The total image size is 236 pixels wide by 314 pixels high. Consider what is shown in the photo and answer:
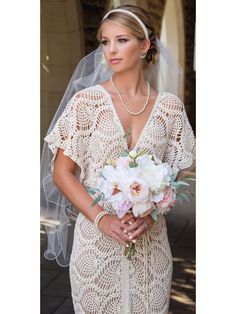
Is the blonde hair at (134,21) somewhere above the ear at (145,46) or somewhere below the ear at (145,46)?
above

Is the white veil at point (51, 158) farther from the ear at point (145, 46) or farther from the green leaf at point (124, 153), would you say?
the green leaf at point (124, 153)

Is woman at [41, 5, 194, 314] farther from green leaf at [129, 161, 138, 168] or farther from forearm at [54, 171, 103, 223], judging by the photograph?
green leaf at [129, 161, 138, 168]

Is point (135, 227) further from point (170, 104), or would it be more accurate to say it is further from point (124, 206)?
point (170, 104)

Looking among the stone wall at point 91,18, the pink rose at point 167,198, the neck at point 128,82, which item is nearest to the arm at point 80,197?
the pink rose at point 167,198

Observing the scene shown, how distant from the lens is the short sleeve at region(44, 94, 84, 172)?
199 cm

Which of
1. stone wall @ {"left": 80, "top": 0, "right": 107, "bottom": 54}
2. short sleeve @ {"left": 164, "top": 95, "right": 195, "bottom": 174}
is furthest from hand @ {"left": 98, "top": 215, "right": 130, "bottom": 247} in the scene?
stone wall @ {"left": 80, "top": 0, "right": 107, "bottom": 54}

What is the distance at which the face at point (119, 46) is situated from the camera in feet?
6.36


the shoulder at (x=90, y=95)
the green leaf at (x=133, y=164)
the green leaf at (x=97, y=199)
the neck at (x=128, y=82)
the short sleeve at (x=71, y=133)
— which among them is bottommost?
the green leaf at (x=97, y=199)

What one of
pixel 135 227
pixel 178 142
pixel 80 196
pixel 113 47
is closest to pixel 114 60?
pixel 113 47

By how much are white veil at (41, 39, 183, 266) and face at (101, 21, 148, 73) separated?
30 cm

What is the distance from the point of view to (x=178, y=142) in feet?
6.91

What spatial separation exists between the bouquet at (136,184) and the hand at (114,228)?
0.27 feet
